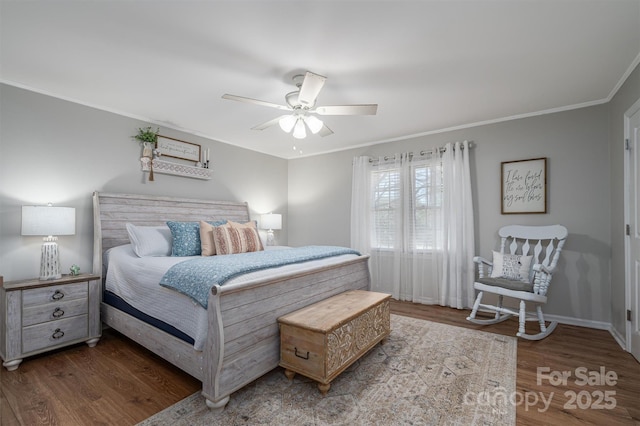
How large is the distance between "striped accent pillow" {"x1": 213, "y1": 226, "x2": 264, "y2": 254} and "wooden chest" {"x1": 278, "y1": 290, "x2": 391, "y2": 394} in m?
1.31

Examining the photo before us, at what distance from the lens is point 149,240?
313 cm

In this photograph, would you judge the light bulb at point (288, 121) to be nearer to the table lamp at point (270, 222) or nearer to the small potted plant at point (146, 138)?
the small potted plant at point (146, 138)

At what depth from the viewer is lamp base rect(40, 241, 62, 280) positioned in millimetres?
2664

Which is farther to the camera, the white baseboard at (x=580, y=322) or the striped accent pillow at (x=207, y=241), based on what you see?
the striped accent pillow at (x=207, y=241)

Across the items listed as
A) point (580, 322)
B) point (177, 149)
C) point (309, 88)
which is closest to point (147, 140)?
point (177, 149)

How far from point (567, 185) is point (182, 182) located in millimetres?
4766

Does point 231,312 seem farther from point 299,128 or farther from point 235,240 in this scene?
point 299,128

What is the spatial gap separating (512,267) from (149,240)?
3.96m

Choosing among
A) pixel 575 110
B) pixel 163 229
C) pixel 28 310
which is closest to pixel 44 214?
pixel 28 310

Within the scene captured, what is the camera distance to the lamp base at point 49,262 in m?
2.66

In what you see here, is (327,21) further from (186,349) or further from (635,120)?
(635,120)

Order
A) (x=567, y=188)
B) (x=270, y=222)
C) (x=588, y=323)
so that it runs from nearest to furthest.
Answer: (x=588, y=323), (x=567, y=188), (x=270, y=222)

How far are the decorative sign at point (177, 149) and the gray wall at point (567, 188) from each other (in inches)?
133

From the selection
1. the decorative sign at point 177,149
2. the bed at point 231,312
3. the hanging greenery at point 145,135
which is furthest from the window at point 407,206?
the hanging greenery at point 145,135
